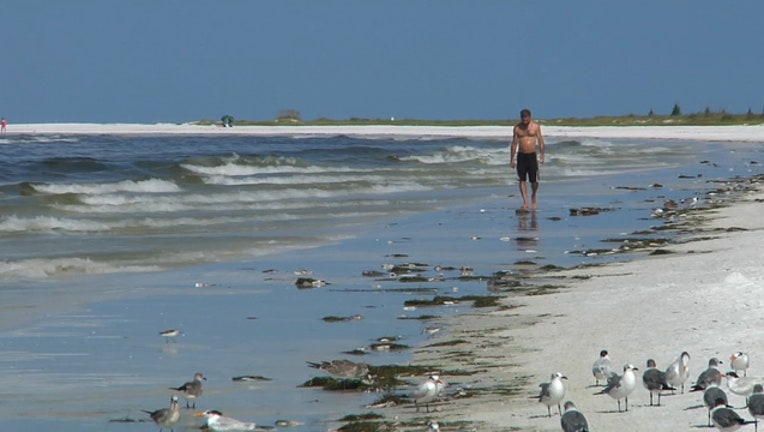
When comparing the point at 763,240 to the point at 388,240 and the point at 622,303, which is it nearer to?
the point at 622,303

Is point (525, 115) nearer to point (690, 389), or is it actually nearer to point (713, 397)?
point (690, 389)

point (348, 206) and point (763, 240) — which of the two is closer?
point (763, 240)

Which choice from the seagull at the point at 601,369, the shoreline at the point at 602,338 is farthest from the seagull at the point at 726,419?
the seagull at the point at 601,369

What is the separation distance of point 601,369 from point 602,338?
5.17ft

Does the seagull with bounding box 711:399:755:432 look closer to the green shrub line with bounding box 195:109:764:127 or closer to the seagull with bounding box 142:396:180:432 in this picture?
the seagull with bounding box 142:396:180:432

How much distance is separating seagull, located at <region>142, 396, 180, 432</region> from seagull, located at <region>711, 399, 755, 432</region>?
9.12 ft

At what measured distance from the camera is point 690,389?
7191 millimetres

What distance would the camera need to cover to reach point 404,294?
12.5 m

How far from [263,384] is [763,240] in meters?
7.38

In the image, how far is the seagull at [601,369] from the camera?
24.9 ft

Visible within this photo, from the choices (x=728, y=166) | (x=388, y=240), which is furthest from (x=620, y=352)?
(x=728, y=166)

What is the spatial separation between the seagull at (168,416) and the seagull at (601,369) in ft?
7.72

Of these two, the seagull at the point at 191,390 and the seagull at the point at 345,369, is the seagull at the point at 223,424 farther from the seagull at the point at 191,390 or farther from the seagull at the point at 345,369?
the seagull at the point at 345,369

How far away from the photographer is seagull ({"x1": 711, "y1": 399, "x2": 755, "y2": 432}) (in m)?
6.08
